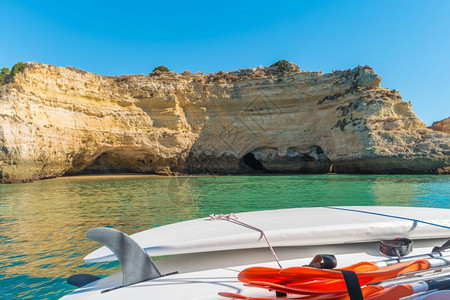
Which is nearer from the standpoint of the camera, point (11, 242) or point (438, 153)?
point (11, 242)

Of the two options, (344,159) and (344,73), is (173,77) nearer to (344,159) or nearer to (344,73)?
(344,73)

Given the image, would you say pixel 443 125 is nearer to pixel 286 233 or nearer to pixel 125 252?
pixel 286 233

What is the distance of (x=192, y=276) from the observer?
161 centimetres

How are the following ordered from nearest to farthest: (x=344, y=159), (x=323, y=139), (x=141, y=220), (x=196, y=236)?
(x=196, y=236), (x=141, y=220), (x=344, y=159), (x=323, y=139)

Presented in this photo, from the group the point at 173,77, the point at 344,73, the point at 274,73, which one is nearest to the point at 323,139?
the point at 344,73

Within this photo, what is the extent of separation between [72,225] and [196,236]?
4.40m

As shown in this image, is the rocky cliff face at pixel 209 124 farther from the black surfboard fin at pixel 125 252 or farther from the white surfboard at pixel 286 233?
the black surfboard fin at pixel 125 252

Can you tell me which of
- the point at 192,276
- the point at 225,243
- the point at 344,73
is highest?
the point at 344,73

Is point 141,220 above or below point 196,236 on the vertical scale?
below

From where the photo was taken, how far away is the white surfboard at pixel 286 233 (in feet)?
5.85

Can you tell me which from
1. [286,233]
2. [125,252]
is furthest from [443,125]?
[125,252]

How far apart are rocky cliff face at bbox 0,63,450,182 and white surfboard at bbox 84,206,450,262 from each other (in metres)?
21.1

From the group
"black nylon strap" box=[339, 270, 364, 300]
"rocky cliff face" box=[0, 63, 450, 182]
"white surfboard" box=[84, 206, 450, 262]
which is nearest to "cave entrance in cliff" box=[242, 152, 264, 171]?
"rocky cliff face" box=[0, 63, 450, 182]

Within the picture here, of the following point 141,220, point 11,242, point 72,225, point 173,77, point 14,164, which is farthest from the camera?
point 173,77
